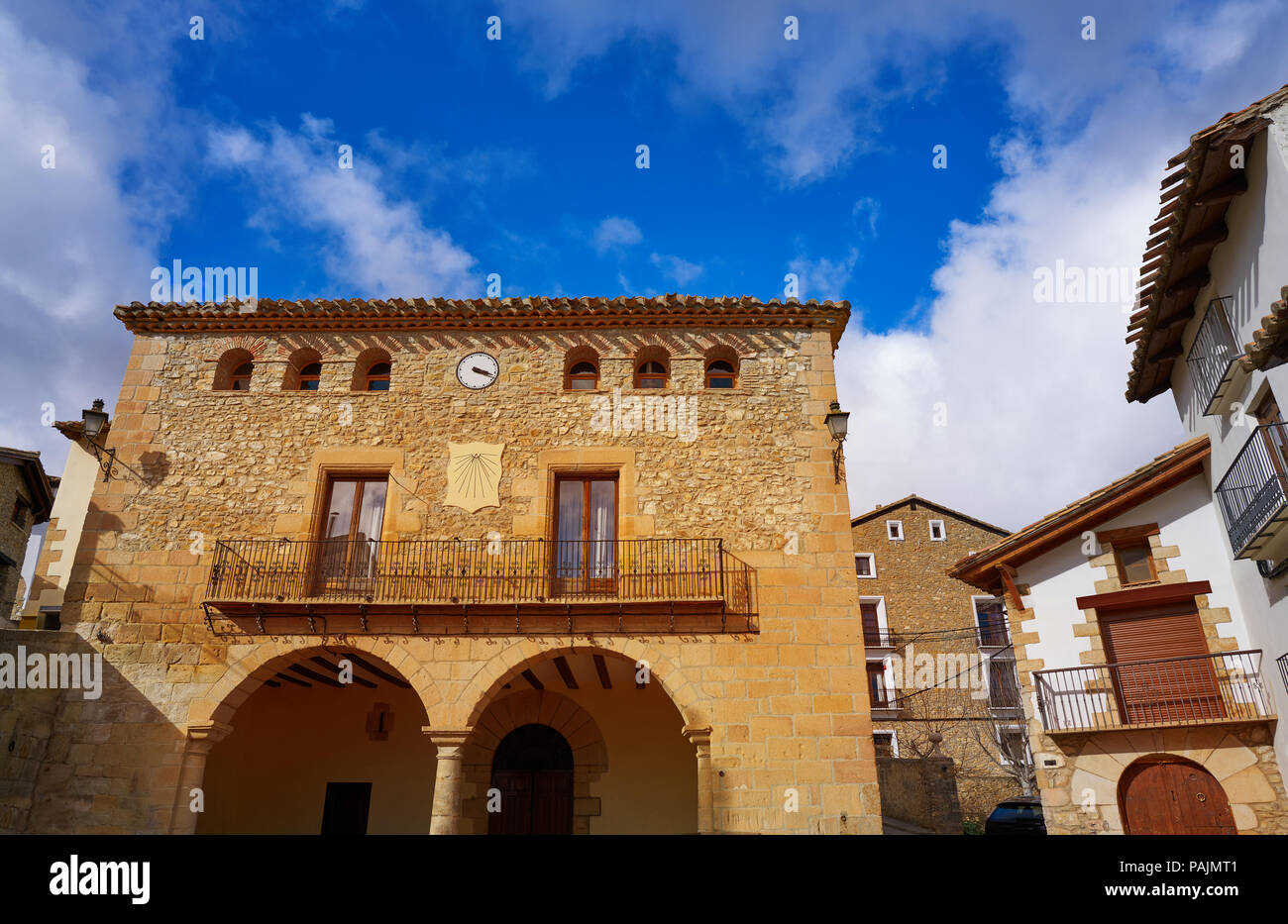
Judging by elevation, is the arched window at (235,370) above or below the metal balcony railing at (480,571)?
above

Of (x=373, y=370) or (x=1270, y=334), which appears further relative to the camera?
(x=373, y=370)

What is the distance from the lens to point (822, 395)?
11.6 m

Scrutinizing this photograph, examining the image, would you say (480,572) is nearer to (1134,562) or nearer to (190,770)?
(190,770)

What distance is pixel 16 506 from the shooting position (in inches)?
645

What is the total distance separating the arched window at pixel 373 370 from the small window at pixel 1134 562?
10381mm

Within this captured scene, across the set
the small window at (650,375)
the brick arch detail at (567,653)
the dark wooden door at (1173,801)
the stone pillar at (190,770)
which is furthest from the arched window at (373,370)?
the dark wooden door at (1173,801)

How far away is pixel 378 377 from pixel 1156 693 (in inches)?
439

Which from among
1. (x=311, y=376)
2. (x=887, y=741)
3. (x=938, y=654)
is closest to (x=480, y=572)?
(x=311, y=376)

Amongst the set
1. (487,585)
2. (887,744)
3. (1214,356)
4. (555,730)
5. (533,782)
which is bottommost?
(533,782)

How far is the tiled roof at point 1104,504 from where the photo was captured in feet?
35.5

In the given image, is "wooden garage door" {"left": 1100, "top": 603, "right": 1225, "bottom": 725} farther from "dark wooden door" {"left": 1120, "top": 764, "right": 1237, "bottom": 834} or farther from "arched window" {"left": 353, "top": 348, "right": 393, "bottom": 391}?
"arched window" {"left": 353, "top": 348, "right": 393, "bottom": 391}

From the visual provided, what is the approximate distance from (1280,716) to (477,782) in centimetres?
983

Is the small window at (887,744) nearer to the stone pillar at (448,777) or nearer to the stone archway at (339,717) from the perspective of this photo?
the stone archway at (339,717)

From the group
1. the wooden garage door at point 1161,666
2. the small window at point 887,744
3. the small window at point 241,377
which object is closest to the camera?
the wooden garage door at point 1161,666
